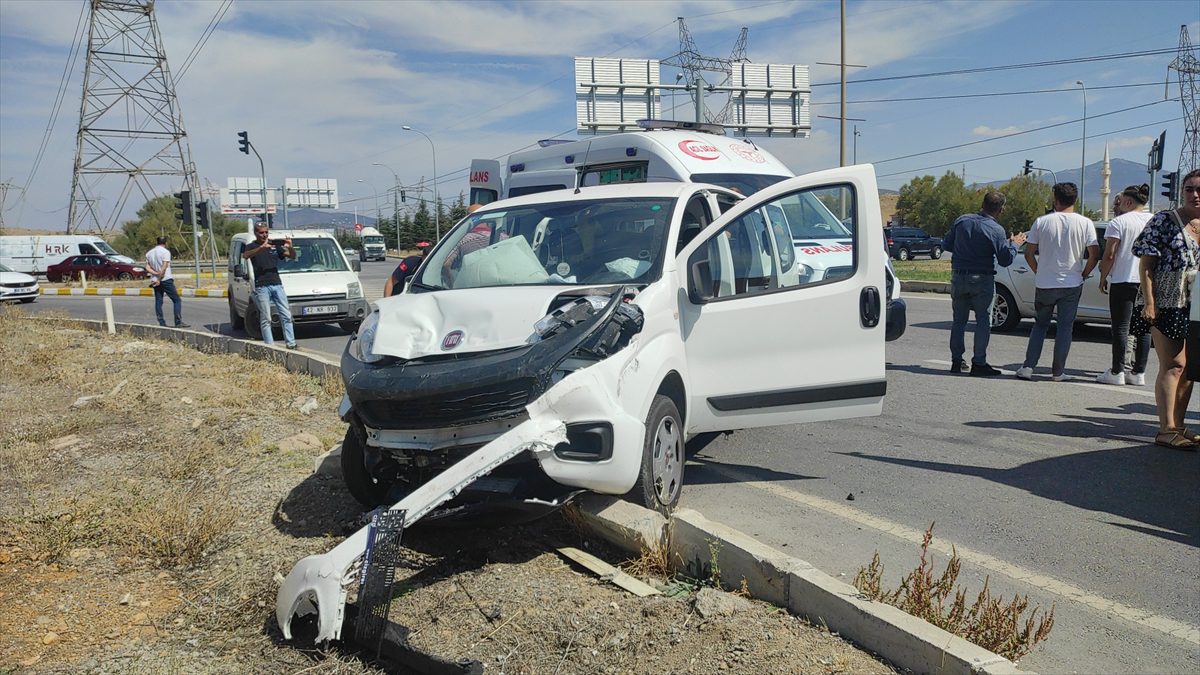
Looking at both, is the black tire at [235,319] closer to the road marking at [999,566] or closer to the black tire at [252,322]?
the black tire at [252,322]

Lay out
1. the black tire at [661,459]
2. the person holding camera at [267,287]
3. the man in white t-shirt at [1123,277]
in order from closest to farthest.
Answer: the black tire at [661,459] < the man in white t-shirt at [1123,277] < the person holding camera at [267,287]

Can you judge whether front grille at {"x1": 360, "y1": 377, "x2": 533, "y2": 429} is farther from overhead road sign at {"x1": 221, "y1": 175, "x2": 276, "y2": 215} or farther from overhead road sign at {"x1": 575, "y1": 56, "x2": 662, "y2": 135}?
overhead road sign at {"x1": 221, "y1": 175, "x2": 276, "y2": 215}

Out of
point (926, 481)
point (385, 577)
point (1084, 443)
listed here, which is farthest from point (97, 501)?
point (1084, 443)

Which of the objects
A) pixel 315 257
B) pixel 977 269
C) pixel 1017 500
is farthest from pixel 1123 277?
pixel 315 257

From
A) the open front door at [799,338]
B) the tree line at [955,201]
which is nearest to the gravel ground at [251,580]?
the open front door at [799,338]

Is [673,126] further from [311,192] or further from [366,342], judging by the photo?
[311,192]

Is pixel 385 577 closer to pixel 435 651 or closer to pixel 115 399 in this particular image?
pixel 435 651

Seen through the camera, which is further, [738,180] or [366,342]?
[738,180]

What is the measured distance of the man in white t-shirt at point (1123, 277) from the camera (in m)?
8.06

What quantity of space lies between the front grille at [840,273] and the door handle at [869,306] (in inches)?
5.4

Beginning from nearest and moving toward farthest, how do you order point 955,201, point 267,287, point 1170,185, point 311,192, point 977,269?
point 977,269, point 267,287, point 1170,185, point 955,201, point 311,192

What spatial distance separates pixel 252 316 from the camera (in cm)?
1456

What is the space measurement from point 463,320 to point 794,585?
1972 mm

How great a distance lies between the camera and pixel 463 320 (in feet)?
14.1
